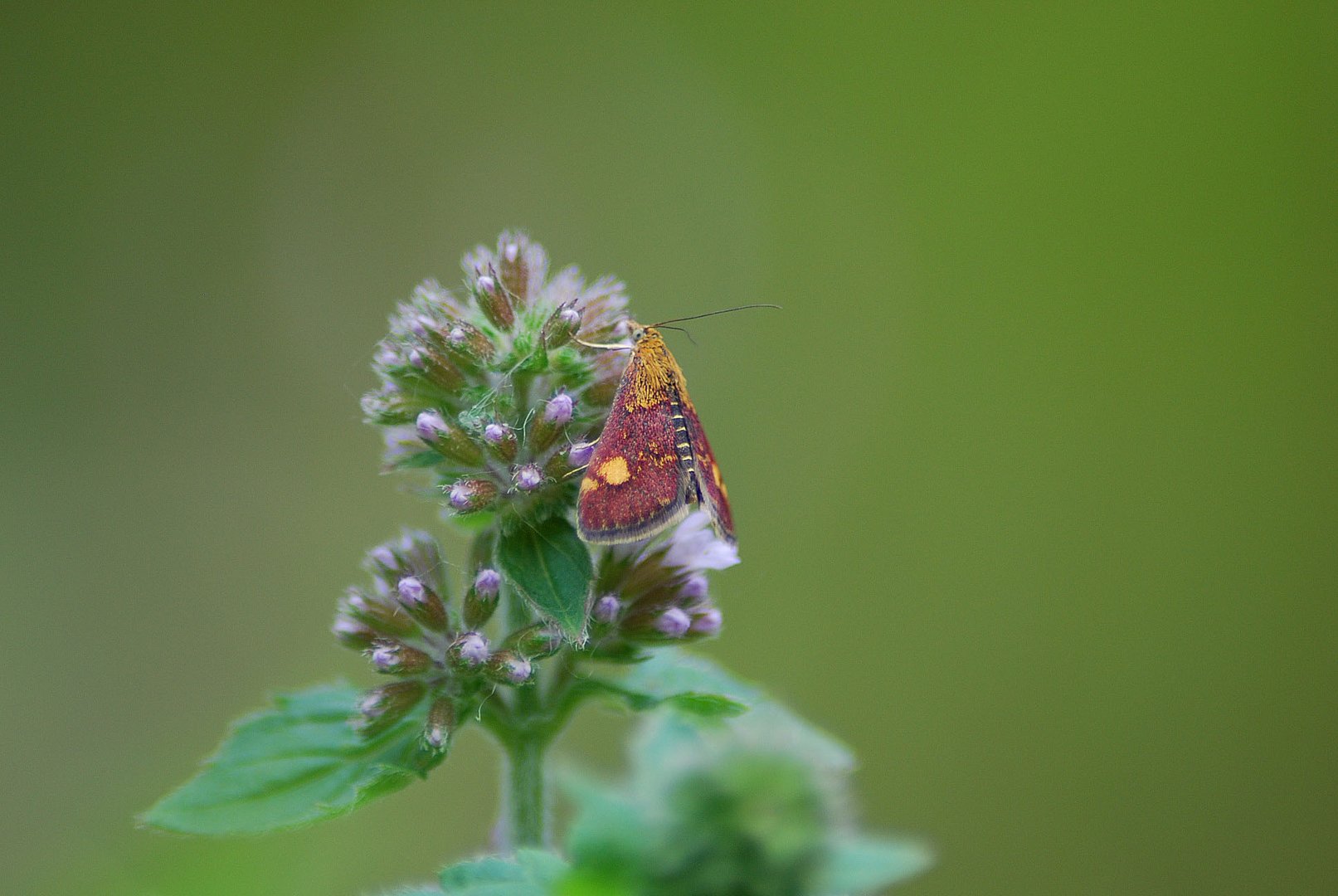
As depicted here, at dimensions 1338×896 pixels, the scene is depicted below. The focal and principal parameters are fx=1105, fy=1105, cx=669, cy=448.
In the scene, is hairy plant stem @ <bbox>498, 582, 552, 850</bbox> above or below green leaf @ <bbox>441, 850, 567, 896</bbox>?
above

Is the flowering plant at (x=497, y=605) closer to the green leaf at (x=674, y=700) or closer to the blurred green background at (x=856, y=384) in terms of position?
the green leaf at (x=674, y=700)

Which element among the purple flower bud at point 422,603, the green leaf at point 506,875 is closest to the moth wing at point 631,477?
the purple flower bud at point 422,603

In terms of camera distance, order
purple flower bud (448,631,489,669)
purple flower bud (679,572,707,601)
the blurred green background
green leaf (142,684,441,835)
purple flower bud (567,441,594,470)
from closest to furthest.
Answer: green leaf (142,684,441,835) → purple flower bud (448,631,489,669) → purple flower bud (567,441,594,470) → purple flower bud (679,572,707,601) → the blurred green background

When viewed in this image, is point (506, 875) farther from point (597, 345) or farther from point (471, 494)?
point (597, 345)

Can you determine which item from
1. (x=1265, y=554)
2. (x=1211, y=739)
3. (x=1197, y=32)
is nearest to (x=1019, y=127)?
(x=1197, y=32)

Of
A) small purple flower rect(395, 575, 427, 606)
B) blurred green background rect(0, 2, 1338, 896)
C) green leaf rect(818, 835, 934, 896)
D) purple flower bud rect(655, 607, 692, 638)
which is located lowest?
green leaf rect(818, 835, 934, 896)

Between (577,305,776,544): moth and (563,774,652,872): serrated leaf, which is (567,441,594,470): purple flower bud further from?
(563,774,652,872): serrated leaf

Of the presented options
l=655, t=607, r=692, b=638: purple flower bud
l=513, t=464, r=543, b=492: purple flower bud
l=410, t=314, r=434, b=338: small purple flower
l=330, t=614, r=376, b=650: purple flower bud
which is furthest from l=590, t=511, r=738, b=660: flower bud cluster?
l=410, t=314, r=434, b=338: small purple flower
